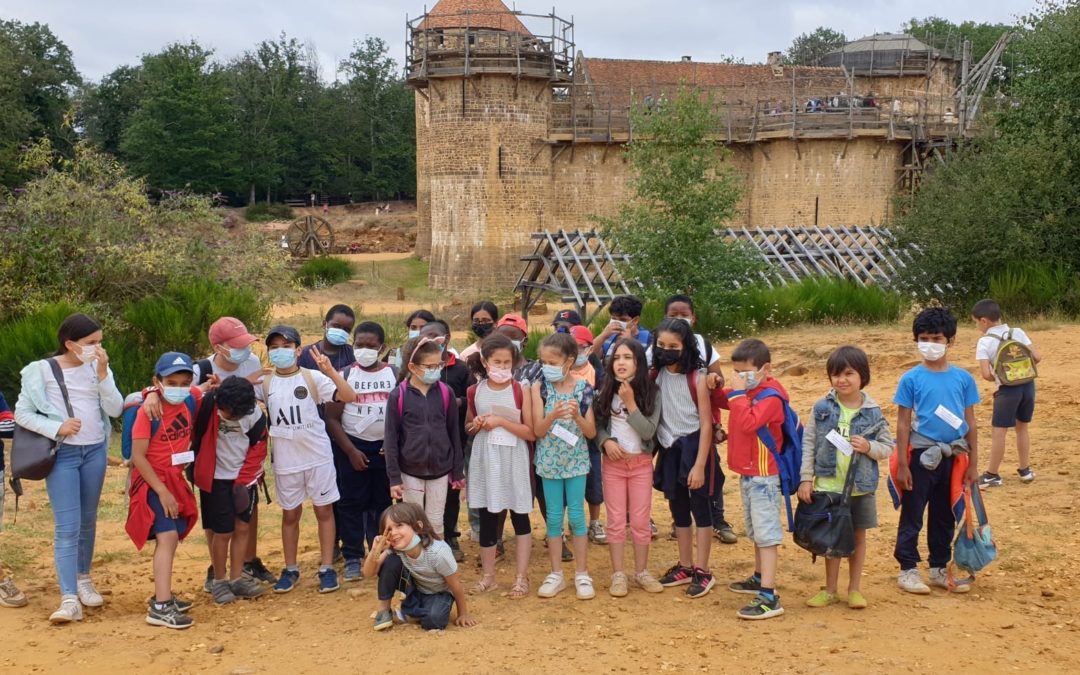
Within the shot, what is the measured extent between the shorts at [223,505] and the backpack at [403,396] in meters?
0.96

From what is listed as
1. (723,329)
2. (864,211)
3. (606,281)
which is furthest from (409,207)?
(723,329)

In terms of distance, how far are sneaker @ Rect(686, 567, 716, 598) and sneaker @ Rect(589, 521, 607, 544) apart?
1144 mm

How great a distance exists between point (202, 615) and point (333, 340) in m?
1.70

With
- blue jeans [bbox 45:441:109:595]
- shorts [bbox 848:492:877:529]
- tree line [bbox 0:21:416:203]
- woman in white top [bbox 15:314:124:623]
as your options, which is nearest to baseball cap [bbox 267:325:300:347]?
woman in white top [bbox 15:314:124:623]

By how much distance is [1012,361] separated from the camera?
7.07 m

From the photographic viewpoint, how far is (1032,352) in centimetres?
712

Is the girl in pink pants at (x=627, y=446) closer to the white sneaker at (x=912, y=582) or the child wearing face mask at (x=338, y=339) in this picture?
the white sneaker at (x=912, y=582)

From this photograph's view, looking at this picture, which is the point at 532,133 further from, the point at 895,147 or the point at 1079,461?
the point at 1079,461

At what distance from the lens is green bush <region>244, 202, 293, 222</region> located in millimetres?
43781

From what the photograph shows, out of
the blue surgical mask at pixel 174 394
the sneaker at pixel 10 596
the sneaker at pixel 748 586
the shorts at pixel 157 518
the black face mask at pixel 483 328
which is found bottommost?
the sneaker at pixel 10 596

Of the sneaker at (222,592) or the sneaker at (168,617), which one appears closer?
the sneaker at (168,617)

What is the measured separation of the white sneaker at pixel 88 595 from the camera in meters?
5.41

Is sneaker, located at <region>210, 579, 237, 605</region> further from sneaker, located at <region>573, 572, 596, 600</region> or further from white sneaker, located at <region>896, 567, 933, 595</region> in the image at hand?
white sneaker, located at <region>896, 567, 933, 595</region>

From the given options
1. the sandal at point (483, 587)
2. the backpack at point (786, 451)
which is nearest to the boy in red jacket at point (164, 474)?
the sandal at point (483, 587)
